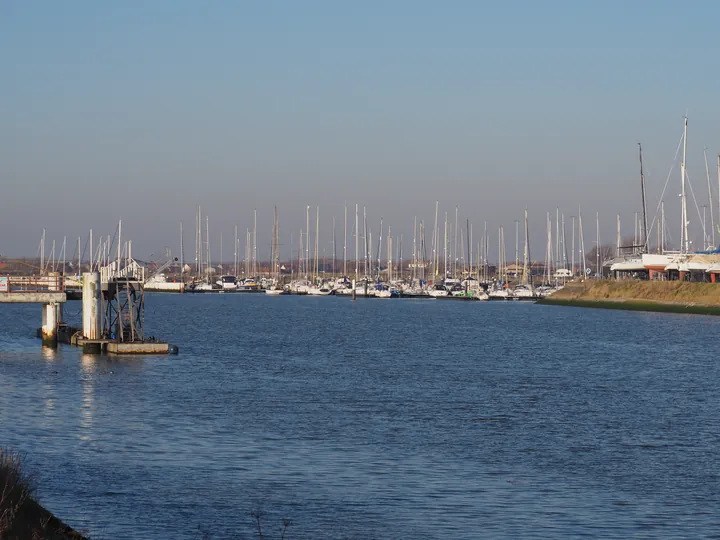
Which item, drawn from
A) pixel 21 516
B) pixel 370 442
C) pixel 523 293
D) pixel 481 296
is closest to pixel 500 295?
pixel 523 293

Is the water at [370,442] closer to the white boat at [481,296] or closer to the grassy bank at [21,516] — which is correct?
the grassy bank at [21,516]

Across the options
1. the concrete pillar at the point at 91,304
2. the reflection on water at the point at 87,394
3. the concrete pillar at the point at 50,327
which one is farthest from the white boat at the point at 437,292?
the reflection on water at the point at 87,394

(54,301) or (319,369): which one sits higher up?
(54,301)

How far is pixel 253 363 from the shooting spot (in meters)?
60.5

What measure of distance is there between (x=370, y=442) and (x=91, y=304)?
3249 cm

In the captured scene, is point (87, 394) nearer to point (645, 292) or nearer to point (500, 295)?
point (645, 292)

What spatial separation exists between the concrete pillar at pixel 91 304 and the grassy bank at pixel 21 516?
3951 centimetres

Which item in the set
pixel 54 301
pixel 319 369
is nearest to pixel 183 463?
pixel 319 369

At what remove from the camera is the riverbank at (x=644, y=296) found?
403ft

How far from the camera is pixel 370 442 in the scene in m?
31.6

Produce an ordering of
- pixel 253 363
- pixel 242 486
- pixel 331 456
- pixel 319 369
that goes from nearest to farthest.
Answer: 1. pixel 242 486
2. pixel 331 456
3. pixel 319 369
4. pixel 253 363

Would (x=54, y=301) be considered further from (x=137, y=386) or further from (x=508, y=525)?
(x=508, y=525)

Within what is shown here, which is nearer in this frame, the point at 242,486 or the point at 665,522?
the point at 665,522

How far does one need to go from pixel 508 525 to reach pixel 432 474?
5.21 m
